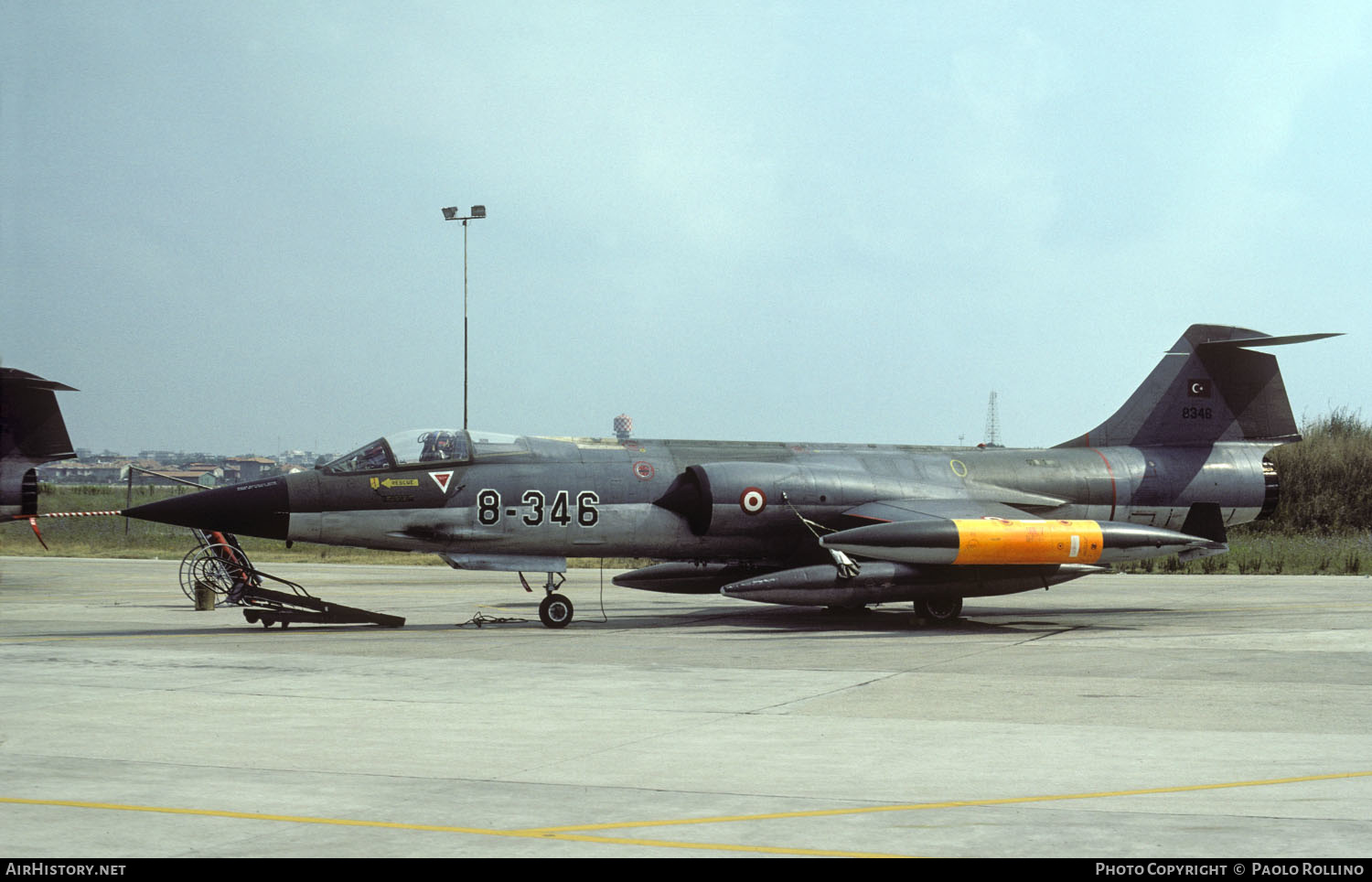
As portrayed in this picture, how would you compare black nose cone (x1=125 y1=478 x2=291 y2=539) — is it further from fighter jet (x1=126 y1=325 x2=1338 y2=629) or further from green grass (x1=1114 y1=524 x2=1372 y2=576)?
green grass (x1=1114 y1=524 x2=1372 y2=576)

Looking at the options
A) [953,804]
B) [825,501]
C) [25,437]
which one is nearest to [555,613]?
[825,501]

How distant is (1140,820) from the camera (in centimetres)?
630

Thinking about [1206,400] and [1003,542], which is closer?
[1003,542]

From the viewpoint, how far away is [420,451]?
1709 centimetres

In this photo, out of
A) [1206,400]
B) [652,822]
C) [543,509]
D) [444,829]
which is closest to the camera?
[444,829]

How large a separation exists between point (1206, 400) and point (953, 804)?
16.4m

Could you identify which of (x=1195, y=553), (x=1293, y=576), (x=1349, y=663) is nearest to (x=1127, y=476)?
(x=1195, y=553)

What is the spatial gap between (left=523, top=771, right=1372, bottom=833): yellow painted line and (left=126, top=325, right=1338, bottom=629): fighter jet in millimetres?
9361

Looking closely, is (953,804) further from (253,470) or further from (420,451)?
(253,470)

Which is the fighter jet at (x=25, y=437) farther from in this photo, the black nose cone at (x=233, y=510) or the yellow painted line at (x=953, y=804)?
the yellow painted line at (x=953, y=804)

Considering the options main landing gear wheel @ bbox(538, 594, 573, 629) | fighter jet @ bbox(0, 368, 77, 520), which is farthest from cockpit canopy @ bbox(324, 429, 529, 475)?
fighter jet @ bbox(0, 368, 77, 520)

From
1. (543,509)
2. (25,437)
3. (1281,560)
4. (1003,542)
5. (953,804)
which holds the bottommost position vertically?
(1281,560)

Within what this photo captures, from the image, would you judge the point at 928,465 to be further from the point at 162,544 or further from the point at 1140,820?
the point at 162,544

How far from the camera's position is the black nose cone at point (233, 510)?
15.9 meters
